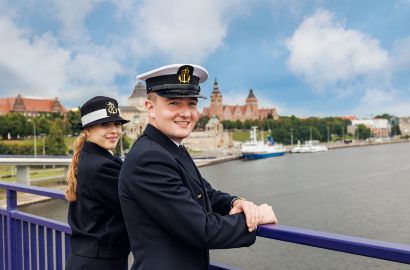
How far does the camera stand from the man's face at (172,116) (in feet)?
6.06

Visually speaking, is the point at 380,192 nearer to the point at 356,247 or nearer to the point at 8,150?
the point at 356,247

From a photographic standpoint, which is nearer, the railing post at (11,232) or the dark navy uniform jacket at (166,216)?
the dark navy uniform jacket at (166,216)

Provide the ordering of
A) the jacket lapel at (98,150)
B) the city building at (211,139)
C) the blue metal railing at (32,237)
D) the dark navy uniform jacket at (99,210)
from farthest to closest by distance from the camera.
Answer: the city building at (211,139) → the blue metal railing at (32,237) → the jacket lapel at (98,150) → the dark navy uniform jacket at (99,210)

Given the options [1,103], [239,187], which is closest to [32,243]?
[239,187]

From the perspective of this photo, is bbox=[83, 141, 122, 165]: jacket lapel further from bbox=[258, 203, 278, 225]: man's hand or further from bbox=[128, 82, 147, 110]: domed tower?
bbox=[128, 82, 147, 110]: domed tower

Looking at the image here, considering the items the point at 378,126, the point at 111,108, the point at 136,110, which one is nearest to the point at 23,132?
the point at 136,110

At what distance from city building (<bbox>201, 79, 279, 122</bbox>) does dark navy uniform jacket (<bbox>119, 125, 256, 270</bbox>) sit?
420 feet

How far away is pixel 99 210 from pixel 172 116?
0.84 metres

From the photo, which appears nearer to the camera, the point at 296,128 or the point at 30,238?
the point at 30,238

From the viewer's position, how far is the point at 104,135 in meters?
2.61

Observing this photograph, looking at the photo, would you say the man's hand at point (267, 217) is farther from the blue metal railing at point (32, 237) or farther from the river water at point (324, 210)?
the river water at point (324, 210)

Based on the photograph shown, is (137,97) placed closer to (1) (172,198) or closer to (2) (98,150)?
(2) (98,150)

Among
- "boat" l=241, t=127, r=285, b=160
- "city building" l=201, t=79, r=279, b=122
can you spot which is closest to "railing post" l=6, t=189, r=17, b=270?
"boat" l=241, t=127, r=285, b=160

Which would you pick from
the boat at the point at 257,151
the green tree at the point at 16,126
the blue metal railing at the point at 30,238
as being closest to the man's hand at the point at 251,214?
→ the blue metal railing at the point at 30,238
